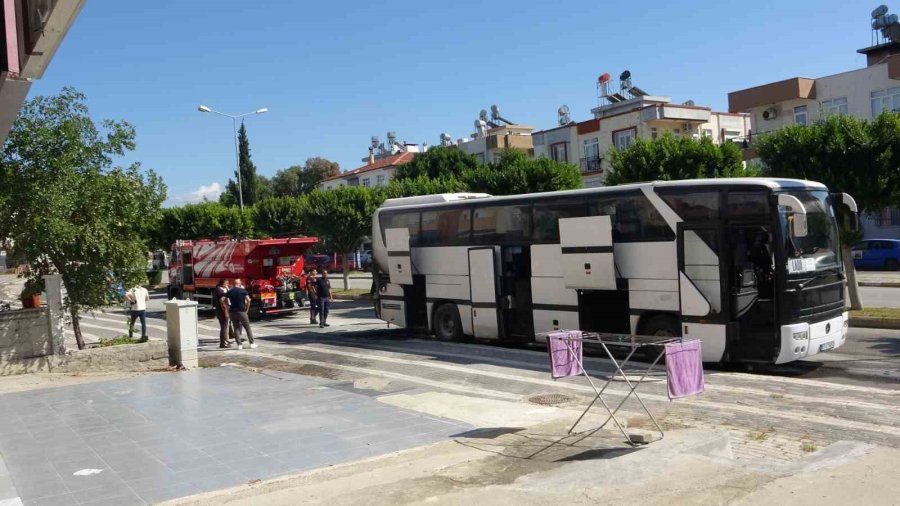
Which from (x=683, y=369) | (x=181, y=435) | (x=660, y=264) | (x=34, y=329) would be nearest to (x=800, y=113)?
(x=660, y=264)

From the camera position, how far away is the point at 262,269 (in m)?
26.0

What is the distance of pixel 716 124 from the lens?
5034cm

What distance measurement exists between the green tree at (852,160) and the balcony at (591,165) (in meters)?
27.2

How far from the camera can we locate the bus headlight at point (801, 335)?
11.8 meters

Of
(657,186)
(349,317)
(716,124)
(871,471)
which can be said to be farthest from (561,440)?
(716,124)

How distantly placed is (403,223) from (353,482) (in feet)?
39.6

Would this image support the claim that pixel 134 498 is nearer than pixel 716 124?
Yes

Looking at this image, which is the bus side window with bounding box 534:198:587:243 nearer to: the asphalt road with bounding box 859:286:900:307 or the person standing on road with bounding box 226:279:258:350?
the person standing on road with bounding box 226:279:258:350

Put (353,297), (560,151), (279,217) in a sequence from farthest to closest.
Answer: (560,151)
(279,217)
(353,297)

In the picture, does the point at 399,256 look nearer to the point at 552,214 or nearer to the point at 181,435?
the point at 552,214

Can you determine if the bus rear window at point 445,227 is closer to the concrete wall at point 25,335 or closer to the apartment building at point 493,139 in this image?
the concrete wall at point 25,335

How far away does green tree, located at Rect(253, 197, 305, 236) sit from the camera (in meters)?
46.6

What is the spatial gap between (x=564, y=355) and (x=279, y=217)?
40453 millimetres

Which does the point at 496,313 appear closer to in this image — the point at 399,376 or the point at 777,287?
the point at 399,376
